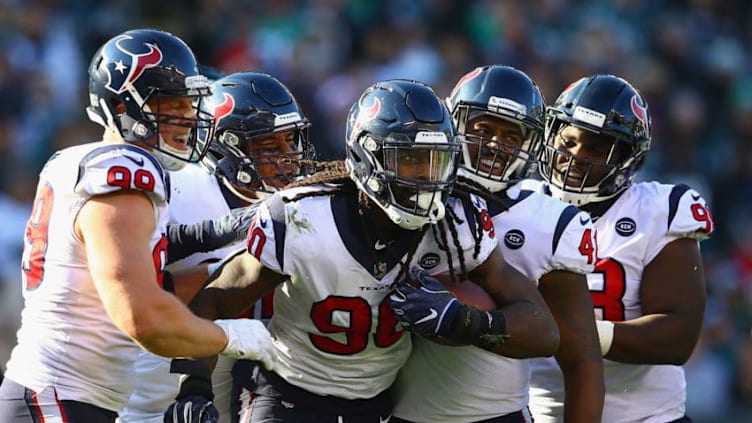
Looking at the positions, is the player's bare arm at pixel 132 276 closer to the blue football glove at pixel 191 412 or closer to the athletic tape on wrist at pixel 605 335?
the blue football glove at pixel 191 412

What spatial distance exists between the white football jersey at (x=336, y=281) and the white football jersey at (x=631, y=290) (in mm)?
762

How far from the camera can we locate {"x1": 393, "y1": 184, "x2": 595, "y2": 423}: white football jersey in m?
3.87

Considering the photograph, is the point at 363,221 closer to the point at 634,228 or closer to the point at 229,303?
the point at 229,303

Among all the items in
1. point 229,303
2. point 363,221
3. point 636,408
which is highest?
point 363,221

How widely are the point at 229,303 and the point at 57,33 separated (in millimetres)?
6527

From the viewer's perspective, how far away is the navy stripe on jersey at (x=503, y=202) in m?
3.97

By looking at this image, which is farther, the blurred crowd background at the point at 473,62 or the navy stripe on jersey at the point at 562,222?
the blurred crowd background at the point at 473,62

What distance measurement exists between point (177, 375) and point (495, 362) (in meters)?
1.14

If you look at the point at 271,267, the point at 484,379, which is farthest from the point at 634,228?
the point at 271,267

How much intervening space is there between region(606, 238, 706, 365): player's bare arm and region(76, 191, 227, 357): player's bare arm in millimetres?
1607

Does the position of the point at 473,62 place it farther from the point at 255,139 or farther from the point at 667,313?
the point at 667,313

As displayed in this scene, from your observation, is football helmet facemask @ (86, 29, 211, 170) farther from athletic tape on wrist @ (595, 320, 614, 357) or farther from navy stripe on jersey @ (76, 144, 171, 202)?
athletic tape on wrist @ (595, 320, 614, 357)

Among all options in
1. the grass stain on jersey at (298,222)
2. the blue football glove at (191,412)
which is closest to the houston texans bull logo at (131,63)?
the grass stain on jersey at (298,222)

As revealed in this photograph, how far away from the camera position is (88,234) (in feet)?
10.6
